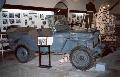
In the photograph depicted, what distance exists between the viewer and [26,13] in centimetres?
1416

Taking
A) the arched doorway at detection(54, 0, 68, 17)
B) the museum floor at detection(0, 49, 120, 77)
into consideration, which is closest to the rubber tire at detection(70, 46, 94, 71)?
the museum floor at detection(0, 49, 120, 77)

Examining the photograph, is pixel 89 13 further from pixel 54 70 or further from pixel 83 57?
pixel 54 70

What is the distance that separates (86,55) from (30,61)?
9.87ft

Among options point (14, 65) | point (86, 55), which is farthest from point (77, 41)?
point (14, 65)

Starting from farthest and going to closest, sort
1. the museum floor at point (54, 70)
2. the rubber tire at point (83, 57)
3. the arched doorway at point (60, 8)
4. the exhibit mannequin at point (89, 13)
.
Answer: the exhibit mannequin at point (89, 13) → the arched doorway at point (60, 8) → the rubber tire at point (83, 57) → the museum floor at point (54, 70)

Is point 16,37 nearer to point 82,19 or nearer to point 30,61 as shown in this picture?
point 30,61

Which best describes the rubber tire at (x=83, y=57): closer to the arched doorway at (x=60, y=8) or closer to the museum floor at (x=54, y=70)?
the museum floor at (x=54, y=70)

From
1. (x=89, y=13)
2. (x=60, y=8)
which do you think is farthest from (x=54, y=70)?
(x=89, y=13)

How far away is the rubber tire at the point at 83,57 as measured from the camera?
8.66 meters

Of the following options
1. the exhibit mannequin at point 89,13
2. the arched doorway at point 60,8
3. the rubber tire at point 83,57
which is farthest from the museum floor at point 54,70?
the exhibit mannequin at point 89,13

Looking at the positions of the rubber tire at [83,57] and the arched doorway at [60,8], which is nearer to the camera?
the rubber tire at [83,57]

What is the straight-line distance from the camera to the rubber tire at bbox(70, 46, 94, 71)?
8664mm

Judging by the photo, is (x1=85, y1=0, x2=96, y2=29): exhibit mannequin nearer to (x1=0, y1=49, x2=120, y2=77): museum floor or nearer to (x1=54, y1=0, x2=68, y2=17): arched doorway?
(x1=54, y1=0, x2=68, y2=17): arched doorway

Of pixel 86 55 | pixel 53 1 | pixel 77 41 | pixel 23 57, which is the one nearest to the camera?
pixel 86 55
